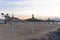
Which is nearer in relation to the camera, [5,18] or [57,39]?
[57,39]

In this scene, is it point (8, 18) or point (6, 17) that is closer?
point (6, 17)

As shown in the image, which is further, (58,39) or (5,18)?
(5,18)

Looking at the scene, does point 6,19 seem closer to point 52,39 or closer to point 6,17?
point 6,17

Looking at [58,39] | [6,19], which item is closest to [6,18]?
[6,19]

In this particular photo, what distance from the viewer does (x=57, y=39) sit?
733 inches

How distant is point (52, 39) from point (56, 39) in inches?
15.9

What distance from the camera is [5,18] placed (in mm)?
83688

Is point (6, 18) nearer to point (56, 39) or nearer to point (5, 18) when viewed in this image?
point (5, 18)

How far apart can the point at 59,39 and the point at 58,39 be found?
0.21 m

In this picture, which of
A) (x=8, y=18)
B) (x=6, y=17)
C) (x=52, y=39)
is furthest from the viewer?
(x=8, y=18)

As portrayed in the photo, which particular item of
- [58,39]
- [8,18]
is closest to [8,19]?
[8,18]

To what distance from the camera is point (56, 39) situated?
18.2 m

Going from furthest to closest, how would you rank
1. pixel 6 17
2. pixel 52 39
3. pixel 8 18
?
pixel 8 18 < pixel 6 17 < pixel 52 39

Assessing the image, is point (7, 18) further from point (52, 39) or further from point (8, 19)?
point (52, 39)
